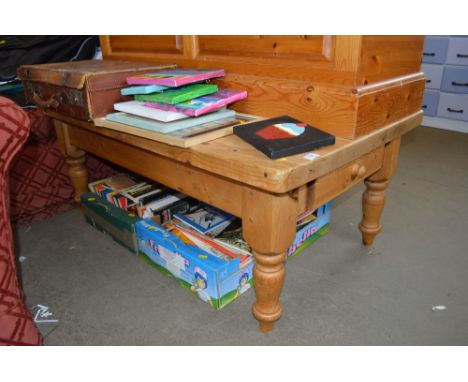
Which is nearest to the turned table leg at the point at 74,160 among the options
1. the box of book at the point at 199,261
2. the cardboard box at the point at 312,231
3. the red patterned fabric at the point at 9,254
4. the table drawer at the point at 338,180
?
the box of book at the point at 199,261

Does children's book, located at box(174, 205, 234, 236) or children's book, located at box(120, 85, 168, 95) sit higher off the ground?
children's book, located at box(120, 85, 168, 95)

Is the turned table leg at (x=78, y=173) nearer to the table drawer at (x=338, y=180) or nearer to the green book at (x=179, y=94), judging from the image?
the green book at (x=179, y=94)

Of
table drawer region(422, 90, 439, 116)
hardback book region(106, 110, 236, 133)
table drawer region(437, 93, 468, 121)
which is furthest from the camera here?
table drawer region(422, 90, 439, 116)

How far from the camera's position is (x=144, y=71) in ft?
3.69

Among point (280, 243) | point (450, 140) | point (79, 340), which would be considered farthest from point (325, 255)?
point (450, 140)

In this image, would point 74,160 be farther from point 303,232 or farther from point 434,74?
point 434,74

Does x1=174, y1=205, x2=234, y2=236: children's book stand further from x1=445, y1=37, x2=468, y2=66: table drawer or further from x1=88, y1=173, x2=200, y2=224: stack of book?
x1=445, y1=37, x2=468, y2=66: table drawer

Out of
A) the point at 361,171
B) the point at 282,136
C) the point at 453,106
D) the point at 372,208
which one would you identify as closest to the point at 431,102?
the point at 453,106

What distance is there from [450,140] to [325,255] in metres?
Answer: 1.67

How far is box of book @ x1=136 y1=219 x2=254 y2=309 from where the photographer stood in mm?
1050

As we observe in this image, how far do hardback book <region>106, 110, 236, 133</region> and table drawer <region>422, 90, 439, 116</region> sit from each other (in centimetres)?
222

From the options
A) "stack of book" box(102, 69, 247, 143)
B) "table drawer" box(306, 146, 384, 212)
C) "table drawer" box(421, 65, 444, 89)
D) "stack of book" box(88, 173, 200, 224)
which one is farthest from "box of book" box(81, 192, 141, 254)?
"table drawer" box(421, 65, 444, 89)

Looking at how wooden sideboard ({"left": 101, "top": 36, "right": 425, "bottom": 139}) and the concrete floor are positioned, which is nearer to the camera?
wooden sideboard ({"left": 101, "top": 36, "right": 425, "bottom": 139})
